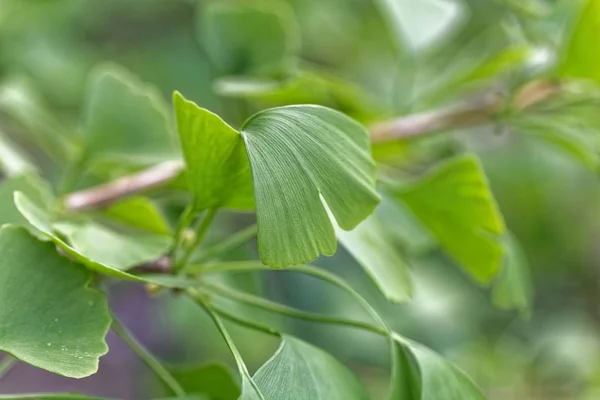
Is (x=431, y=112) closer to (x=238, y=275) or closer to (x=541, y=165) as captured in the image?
(x=238, y=275)

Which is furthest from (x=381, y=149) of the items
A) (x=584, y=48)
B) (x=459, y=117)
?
(x=584, y=48)

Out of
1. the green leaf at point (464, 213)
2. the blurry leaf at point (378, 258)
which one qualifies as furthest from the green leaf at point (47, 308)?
the green leaf at point (464, 213)

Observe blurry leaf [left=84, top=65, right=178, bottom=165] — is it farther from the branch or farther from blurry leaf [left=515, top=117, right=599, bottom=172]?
blurry leaf [left=515, top=117, right=599, bottom=172]

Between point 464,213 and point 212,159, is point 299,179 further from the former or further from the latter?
point 464,213

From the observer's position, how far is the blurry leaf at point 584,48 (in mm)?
487

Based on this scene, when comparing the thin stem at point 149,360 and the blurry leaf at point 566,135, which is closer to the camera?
the thin stem at point 149,360

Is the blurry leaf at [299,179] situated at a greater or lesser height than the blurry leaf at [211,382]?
greater

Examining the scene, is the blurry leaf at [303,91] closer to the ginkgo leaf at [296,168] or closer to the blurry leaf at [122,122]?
the blurry leaf at [122,122]

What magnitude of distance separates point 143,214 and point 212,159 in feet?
0.38

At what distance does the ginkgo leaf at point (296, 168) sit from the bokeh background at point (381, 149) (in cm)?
21

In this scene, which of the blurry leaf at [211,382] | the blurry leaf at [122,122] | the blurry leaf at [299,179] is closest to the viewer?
the blurry leaf at [299,179]

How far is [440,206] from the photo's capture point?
457 millimetres

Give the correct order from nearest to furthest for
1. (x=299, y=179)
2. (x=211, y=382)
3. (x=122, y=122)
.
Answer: (x=299, y=179), (x=211, y=382), (x=122, y=122)

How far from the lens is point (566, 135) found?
19.7 inches
